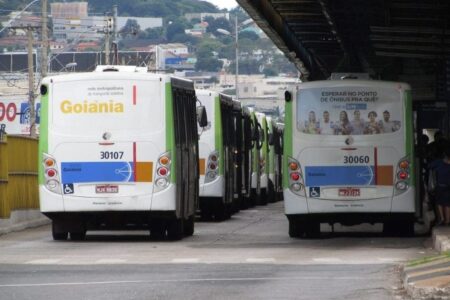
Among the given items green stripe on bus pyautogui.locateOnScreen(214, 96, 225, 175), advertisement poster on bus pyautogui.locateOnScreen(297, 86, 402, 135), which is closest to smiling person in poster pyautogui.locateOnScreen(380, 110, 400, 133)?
advertisement poster on bus pyautogui.locateOnScreen(297, 86, 402, 135)

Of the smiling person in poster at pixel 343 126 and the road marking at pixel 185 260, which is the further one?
the smiling person in poster at pixel 343 126

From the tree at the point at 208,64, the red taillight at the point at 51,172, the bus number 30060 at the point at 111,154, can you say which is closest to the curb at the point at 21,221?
the red taillight at the point at 51,172

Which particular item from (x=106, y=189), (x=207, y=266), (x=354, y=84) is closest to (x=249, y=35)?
(x=354, y=84)

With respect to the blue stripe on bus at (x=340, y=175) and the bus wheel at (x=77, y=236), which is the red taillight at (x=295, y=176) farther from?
the bus wheel at (x=77, y=236)

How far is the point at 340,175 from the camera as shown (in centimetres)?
2500

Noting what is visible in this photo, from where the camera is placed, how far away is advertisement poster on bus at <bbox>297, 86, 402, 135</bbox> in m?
25.1

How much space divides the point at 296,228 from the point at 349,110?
2.31 meters

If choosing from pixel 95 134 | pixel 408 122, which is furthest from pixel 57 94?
pixel 408 122

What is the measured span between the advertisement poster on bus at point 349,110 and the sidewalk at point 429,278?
5577 mm

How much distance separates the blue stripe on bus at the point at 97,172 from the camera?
23625 millimetres

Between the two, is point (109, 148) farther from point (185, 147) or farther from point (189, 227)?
point (189, 227)

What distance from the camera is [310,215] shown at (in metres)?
25.1

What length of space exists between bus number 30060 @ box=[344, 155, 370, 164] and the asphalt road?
1.33 meters

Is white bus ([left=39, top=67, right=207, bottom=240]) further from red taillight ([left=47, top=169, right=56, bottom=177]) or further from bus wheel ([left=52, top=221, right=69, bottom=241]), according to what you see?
bus wheel ([left=52, top=221, right=69, bottom=241])
